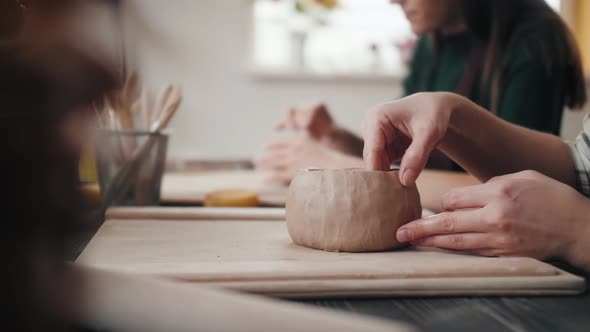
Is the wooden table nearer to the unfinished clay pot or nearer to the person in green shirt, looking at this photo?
the unfinished clay pot

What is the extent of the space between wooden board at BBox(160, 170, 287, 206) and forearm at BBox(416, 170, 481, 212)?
280 mm

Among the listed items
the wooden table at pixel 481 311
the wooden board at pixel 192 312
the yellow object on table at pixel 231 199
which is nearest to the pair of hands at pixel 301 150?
the yellow object on table at pixel 231 199


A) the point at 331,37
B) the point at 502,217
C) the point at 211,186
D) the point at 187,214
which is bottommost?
the point at 211,186

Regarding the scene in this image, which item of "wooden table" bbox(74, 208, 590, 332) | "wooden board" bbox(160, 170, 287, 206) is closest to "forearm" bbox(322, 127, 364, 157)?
"wooden board" bbox(160, 170, 287, 206)

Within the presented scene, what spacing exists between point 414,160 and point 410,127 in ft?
0.23

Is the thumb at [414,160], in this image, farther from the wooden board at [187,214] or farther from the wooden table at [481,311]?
the wooden board at [187,214]

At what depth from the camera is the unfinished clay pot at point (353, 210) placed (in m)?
0.57

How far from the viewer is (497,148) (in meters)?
0.73

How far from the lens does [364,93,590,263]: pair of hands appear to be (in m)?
0.54

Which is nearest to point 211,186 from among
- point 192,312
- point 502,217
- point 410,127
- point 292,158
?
point 292,158

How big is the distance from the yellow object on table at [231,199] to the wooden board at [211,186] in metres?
0.06

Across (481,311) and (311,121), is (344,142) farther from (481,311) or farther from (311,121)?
(481,311)

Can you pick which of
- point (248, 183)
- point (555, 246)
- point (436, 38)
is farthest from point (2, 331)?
point (436, 38)

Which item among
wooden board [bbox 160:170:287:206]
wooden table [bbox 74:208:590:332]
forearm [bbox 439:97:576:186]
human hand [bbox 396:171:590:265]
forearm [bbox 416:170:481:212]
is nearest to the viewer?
wooden table [bbox 74:208:590:332]
